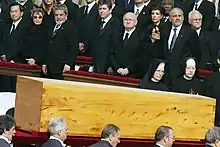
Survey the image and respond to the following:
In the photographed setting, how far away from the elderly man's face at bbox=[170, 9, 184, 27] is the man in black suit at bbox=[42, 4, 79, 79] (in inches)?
82.9

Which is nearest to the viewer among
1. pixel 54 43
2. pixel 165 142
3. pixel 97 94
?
pixel 165 142

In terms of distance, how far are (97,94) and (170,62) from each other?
356 centimetres

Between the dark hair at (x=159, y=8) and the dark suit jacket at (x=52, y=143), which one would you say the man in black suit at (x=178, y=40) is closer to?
the dark hair at (x=159, y=8)

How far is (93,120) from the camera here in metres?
12.8

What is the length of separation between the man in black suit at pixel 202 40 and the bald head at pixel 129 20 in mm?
1250

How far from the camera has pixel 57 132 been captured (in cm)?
1162

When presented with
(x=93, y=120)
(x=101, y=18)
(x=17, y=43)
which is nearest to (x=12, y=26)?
(x=17, y=43)

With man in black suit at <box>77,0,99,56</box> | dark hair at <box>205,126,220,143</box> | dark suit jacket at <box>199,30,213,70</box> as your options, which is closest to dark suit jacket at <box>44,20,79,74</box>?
man in black suit at <box>77,0,99,56</box>

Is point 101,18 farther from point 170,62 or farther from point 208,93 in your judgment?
point 208,93

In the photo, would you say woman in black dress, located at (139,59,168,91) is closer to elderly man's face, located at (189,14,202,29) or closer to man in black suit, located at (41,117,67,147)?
elderly man's face, located at (189,14,202,29)

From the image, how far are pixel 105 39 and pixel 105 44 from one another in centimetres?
10

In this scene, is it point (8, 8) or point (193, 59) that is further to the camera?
point (8, 8)

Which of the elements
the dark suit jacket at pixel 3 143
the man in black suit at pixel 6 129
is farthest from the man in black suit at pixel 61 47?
the dark suit jacket at pixel 3 143

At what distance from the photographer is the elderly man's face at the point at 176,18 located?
16219 mm
